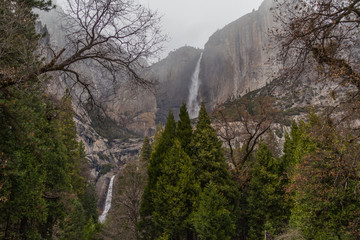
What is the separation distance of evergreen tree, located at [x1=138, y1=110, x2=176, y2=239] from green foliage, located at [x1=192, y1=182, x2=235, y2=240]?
363 centimetres

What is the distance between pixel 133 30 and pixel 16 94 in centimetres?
370

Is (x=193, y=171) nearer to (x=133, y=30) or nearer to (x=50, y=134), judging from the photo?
(x=50, y=134)

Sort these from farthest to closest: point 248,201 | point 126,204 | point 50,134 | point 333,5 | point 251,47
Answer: point 251,47 < point 126,204 < point 248,201 < point 50,134 < point 333,5

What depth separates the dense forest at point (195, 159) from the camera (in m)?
5.02

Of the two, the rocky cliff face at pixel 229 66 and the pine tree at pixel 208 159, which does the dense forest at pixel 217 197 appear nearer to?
the pine tree at pixel 208 159

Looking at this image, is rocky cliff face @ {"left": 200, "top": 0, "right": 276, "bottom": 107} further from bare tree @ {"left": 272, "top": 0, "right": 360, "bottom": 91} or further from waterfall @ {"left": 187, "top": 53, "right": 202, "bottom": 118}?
bare tree @ {"left": 272, "top": 0, "right": 360, "bottom": 91}

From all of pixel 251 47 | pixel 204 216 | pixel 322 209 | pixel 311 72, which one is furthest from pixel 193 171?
pixel 251 47

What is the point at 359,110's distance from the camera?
480 centimetres

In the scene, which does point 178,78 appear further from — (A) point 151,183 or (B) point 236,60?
(A) point 151,183

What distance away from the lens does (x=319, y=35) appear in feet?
16.8

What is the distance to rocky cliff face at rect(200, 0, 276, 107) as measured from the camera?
7638 cm

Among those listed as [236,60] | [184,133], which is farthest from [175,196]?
[236,60]

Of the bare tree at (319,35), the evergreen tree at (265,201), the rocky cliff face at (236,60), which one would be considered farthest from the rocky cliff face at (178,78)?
the bare tree at (319,35)

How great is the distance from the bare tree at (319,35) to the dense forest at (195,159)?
0.09 feet
